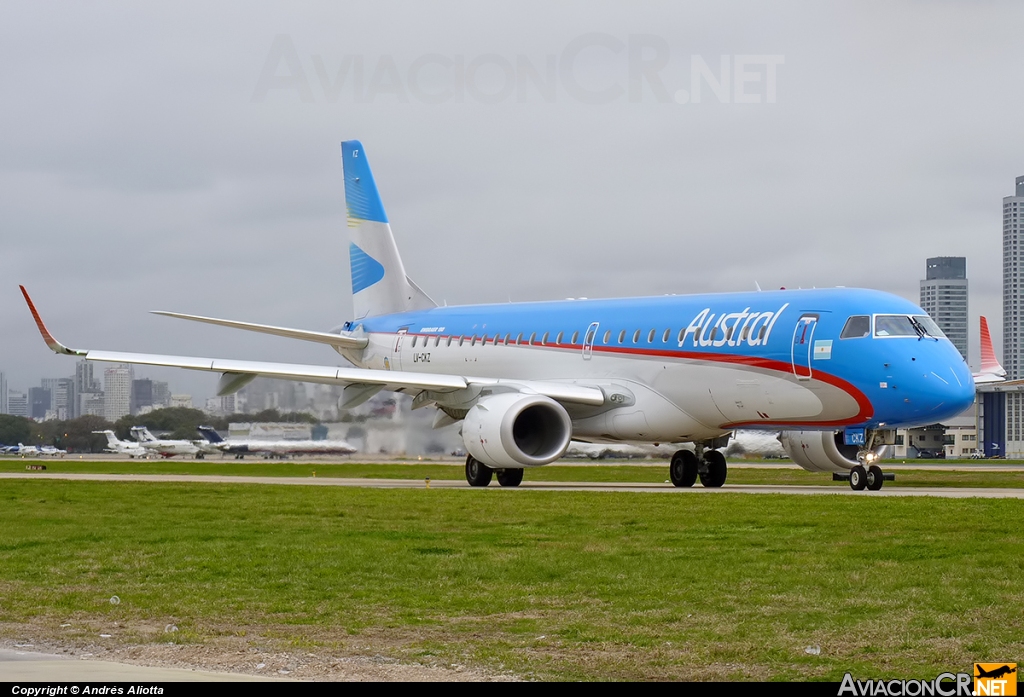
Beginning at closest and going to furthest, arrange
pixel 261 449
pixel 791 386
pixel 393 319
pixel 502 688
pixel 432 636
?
pixel 502 688 → pixel 432 636 → pixel 791 386 → pixel 393 319 → pixel 261 449

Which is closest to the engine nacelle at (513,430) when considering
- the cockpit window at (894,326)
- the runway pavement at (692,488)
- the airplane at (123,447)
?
the runway pavement at (692,488)

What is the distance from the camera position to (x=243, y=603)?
37.1 ft

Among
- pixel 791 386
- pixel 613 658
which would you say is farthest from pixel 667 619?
pixel 791 386

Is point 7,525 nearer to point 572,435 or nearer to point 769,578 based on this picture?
point 769,578

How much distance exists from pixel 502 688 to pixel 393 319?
29497 millimetres

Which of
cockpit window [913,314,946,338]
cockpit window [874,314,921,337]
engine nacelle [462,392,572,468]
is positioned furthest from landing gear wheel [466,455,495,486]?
cockpit window [913,314,946,338]

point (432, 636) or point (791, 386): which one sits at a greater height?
point (791, 386)

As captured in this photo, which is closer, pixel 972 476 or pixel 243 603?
pixel 243 603

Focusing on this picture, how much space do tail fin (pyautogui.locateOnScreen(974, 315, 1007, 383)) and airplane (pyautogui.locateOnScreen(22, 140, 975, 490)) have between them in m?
7.47

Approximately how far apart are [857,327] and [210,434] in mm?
32211

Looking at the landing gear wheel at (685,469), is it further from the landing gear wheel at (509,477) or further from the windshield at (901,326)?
the windshield at (901,326)

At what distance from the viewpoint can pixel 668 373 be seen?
27.8 m

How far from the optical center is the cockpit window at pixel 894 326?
2441 cm

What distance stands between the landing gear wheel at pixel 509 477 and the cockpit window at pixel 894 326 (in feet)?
29.4
